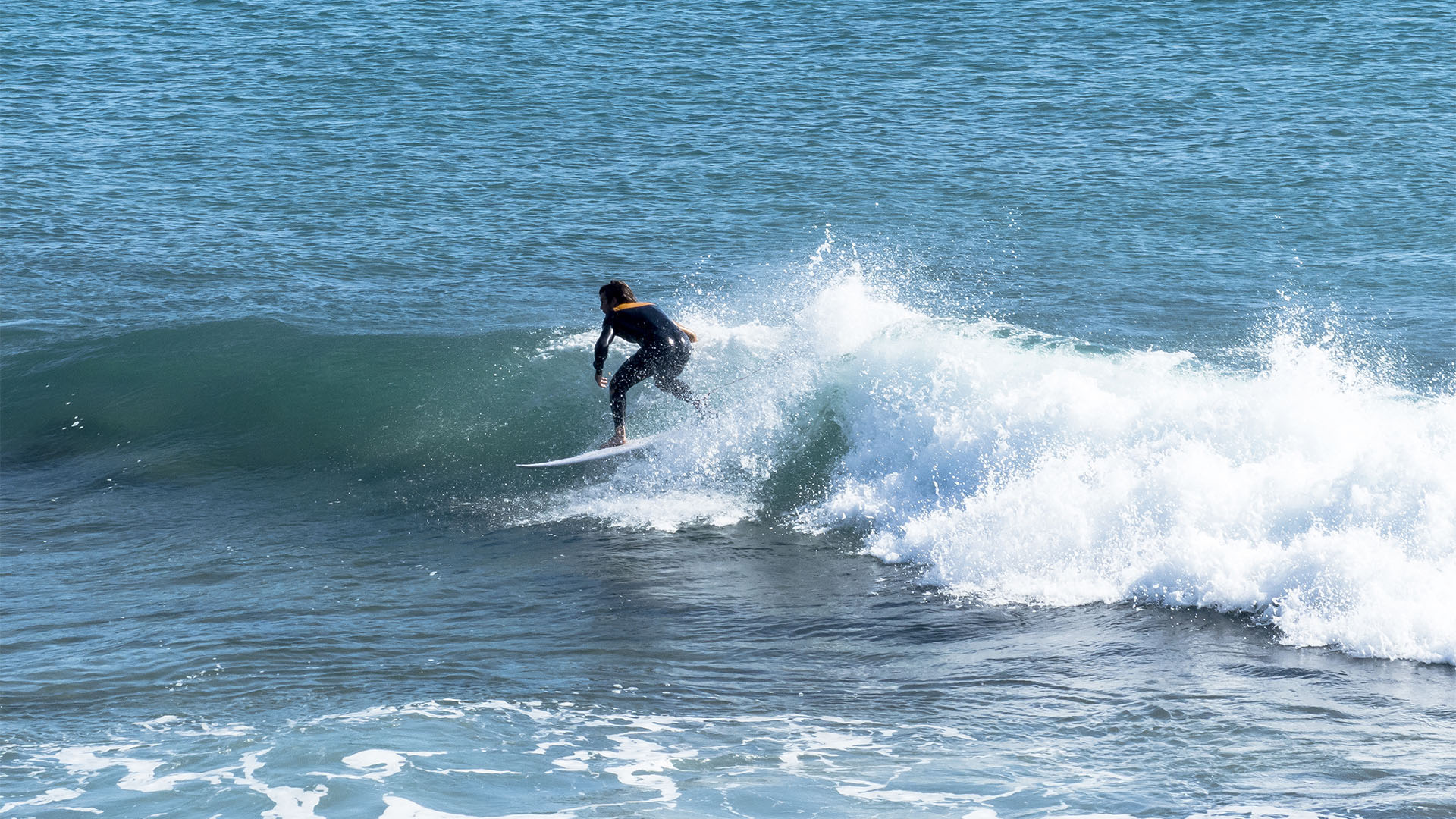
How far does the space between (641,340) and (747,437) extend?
186cm

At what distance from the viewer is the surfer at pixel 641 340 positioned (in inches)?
526

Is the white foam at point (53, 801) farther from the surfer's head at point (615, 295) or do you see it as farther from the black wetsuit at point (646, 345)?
the surfer's head at point (615, 295)

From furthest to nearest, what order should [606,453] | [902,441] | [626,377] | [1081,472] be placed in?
[902,441], [626,377], [606,453], [1081,472]

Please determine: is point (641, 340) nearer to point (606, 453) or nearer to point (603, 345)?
point (603, 345)

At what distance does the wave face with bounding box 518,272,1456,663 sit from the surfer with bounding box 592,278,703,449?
105cm

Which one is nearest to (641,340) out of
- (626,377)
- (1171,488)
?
(626,377)

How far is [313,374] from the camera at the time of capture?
56.1ft

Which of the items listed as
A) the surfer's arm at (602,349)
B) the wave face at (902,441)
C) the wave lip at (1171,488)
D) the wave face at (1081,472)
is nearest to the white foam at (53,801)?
the wave face at (902,441)

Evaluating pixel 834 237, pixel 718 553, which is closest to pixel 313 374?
pixel 718 553

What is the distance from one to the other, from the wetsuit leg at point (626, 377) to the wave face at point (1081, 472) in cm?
90

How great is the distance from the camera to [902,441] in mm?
14117

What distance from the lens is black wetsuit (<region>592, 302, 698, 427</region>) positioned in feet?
43.8

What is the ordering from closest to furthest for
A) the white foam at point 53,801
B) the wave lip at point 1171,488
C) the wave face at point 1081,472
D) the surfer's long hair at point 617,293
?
1. the white foam at point 53,801
2. the wave lip at point 1171,488
3. the wave face at point 1081,472
4. the surfer's long hair at point 617,293

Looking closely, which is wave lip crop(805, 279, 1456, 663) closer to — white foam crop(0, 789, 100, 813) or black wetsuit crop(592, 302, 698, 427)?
black wetsuit crop(592, 302, 698, 427)
